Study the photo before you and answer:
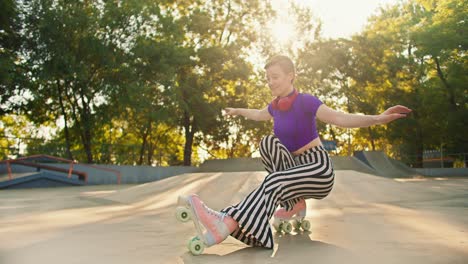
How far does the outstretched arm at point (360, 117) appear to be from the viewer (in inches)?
111

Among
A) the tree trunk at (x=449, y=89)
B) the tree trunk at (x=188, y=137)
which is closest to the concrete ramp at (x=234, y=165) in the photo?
the tree trunk at (x=188, y=137)

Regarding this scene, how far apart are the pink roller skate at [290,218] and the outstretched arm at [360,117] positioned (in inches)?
35.5

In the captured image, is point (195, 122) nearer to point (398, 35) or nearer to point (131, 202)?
point (398, 35)

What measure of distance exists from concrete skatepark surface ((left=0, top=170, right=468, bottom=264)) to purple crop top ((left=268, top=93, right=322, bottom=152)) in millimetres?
775

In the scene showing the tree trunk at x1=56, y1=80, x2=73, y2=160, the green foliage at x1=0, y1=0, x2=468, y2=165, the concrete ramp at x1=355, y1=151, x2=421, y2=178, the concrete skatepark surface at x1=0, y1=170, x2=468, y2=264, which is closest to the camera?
the concrete skatepark surface at x1=0, y1=170, x2=468, y2=264

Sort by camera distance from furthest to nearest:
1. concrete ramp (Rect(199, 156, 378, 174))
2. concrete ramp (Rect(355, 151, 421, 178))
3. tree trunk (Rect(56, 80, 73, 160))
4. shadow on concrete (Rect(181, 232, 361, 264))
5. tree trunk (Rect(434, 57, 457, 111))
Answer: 1. tree trunk (Rect(434, 57, 457, 111))
2. concrete ramp (Rect(355, 151, 421, 178))
3. concrete ramp (Rect(199, 156, 378, 174))
4. tree trunk (Rect(56, 80, 73, 160))
5. shadow on concrete (Rect(181, 232, 361, 264))

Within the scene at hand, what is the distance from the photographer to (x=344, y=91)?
30.5 m

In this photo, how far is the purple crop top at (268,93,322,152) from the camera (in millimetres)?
3406

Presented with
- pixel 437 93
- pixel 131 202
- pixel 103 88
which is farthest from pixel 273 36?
pixel 131 202

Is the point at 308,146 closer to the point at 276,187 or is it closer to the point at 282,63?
the point at 276,187

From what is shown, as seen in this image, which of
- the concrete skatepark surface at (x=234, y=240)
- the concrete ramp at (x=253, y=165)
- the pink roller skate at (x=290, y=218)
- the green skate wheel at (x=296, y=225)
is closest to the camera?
the concrete skatepark surface at (x=234, y=240)

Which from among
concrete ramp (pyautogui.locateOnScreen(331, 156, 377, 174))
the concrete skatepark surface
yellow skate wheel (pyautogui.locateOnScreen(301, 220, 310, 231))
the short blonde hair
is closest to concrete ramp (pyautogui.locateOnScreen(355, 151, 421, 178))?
concrete ramp (pyautogui.locateOnScreen(331, 156, 377, 174))

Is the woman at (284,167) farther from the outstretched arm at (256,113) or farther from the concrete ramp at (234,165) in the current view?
the concrete ramp at (234,165)

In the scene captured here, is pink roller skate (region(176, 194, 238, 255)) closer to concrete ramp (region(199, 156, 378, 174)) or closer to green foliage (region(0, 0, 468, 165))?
green foliage (region(0, 0, 468, 165))
